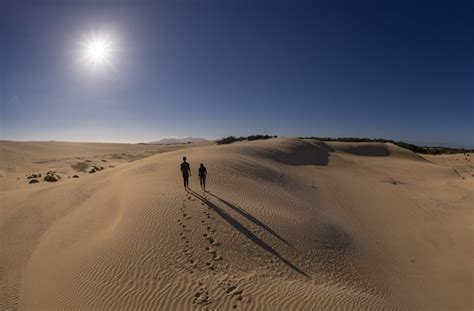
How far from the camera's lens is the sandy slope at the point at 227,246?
6.38 meters

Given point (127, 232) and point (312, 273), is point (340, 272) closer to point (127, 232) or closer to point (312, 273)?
point (312, 273)

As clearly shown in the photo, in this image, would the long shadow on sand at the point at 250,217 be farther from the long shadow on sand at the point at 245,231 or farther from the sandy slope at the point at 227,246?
the long shadow on sand at the point at 245,231

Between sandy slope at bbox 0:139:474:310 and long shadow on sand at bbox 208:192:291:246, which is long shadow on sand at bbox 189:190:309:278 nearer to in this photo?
sandy slope at bbox 0:139:474:310

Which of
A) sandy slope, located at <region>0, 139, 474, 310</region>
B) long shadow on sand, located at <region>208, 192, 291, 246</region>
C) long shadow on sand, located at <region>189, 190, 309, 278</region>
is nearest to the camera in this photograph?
sandy slope, located at <region>0, 139, 474, 310</region>

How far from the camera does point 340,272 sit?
27.0ft


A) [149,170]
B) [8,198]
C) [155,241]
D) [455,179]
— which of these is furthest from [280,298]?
[455,179]

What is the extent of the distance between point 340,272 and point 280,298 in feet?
10.4

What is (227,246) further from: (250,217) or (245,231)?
(250,217)

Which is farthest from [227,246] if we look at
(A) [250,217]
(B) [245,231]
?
(A) [250,217]

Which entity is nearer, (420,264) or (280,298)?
(280,298)

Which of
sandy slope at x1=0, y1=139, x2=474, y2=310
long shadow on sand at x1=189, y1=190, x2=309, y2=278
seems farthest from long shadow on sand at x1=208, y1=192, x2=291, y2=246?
long shadow on sand at x1=189, y1=190, x2=309, y2=278

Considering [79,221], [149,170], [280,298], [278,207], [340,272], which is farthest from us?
[149,170]

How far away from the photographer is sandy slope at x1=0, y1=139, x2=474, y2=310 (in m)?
6.38

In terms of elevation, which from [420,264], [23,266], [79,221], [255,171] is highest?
[255,171]
